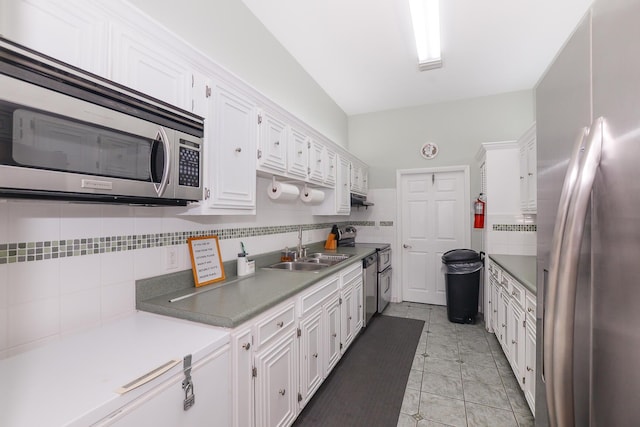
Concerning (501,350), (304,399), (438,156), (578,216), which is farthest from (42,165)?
(438,156)

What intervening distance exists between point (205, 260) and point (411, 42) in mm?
2815

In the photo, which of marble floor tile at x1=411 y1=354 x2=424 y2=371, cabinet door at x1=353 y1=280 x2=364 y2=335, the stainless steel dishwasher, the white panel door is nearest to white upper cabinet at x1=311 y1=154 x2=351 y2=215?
the stainless steel dishwasher

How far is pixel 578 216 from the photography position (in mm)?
528

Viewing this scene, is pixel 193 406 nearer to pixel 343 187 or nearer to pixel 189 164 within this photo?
pixel 189 164

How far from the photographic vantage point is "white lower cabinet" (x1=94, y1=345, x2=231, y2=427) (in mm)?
893

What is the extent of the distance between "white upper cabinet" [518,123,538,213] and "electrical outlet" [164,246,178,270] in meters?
3.11

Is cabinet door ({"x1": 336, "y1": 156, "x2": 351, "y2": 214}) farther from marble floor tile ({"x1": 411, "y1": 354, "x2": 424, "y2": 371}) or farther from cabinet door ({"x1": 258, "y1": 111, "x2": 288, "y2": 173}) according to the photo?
marble floor tile ({"x1": 411, "y1": 354, "x2": 424, "y2": 371})

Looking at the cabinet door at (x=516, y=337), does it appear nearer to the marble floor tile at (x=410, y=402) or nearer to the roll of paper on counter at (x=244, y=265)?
the marble floor tile at (x=410, y=402)

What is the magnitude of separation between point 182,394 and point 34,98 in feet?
3.54

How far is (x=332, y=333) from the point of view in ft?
8.25

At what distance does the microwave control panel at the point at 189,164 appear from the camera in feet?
4.54

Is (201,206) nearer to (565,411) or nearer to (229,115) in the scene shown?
(229,115)

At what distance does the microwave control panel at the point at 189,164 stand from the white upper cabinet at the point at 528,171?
2892mm

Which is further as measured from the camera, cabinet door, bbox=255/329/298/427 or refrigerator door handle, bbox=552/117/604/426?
cabinet door, bbox=255/329/298/427
